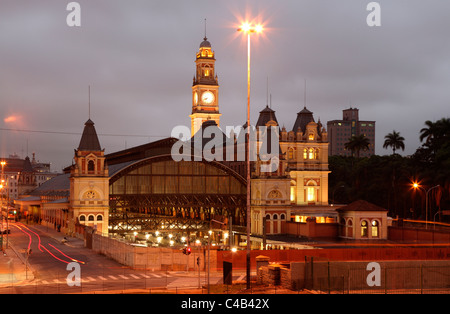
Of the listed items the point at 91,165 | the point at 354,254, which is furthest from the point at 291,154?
the point at 354,254

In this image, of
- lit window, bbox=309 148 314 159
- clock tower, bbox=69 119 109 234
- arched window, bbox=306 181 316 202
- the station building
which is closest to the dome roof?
lit window, bbox=309 148 314 159

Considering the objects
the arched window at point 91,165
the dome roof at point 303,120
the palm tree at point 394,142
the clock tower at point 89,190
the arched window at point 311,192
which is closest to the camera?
the clock tower at point 89,190

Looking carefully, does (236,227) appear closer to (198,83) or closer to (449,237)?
(449,237)

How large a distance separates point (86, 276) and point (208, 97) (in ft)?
346

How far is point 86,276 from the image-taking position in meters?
58.5

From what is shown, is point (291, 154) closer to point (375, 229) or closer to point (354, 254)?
point (375, 229)

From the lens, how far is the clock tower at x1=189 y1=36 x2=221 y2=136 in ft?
517

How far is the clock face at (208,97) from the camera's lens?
524ft

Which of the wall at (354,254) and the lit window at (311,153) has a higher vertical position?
the lit window at (311,153)

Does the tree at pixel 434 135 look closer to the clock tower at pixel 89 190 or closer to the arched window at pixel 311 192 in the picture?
the arched window at pixel 311 192

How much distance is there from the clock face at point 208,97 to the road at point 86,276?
8304cm

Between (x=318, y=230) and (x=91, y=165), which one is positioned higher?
(x=91, y=165)

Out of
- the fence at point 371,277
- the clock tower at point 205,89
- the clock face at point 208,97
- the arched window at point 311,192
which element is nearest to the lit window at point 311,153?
the arched window at point 311,192

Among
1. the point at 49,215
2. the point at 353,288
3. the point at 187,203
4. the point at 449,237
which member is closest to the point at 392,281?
the point at 353,288
